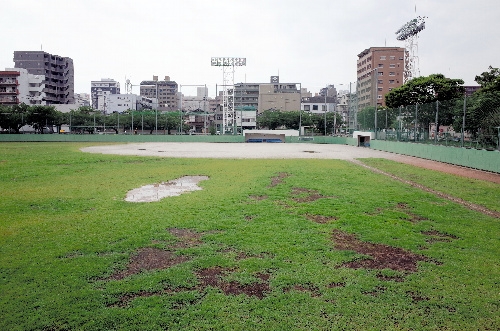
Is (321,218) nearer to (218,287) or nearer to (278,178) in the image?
(218,287)

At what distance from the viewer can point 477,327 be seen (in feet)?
14.6

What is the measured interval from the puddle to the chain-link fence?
15485 mm

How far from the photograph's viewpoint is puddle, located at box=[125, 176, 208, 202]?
12.3 metres

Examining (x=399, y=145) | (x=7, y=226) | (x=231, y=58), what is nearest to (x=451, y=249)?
(x=7, y=226)

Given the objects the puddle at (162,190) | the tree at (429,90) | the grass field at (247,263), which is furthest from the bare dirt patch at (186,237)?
the tree at (429,90)

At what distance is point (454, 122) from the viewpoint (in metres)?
24.2

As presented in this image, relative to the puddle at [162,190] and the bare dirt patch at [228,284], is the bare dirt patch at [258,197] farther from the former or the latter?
the bare dirt patch at [228,284]

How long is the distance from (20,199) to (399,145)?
31939mm

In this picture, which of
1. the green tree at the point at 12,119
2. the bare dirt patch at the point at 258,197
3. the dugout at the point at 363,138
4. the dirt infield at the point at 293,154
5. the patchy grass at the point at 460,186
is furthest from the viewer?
the green tree at the point at 12,119

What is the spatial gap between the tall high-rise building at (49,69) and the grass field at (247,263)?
109m

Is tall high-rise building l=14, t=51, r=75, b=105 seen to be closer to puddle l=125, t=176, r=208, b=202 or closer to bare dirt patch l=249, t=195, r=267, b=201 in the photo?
puddle l=125, t=176, r=208, b=202

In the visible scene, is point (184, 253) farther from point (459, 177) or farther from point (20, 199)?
point (459, 177)

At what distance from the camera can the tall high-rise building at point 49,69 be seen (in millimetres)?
108125

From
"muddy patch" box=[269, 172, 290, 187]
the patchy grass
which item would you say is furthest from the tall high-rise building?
the patchy grass
